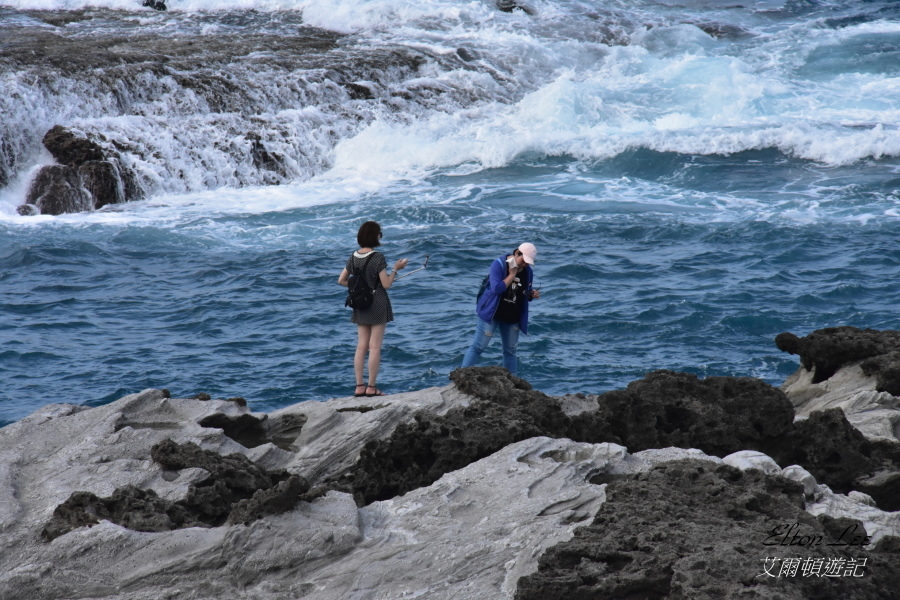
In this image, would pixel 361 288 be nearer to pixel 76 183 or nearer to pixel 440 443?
pixel 440 443

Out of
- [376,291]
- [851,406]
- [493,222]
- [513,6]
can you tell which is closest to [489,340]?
[376,291]

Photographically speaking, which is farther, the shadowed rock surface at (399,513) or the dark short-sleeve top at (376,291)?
the dark short-sleeve top at (376,291)

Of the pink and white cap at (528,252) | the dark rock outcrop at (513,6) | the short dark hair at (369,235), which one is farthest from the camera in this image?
the dark rock outcrop at (513,6)

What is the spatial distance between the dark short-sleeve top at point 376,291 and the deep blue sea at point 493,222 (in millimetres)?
2056

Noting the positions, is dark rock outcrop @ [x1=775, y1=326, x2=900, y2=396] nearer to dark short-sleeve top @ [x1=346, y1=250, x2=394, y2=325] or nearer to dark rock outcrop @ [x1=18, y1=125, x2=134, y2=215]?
dark short-sleeve top @ [x1=346, y1=250, x2=394, y2=325]

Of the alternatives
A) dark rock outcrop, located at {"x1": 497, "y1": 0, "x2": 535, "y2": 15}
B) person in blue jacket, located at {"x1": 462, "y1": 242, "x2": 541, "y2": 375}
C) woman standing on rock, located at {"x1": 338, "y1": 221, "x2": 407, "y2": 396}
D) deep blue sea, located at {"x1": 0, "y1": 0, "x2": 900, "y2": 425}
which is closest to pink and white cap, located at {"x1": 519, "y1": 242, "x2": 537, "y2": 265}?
person in blue jacket, located at {"x1": 462, "y1": 242, "x2": 541, "y2": 375}

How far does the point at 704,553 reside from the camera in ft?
14.1

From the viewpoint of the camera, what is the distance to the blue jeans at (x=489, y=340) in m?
9.12

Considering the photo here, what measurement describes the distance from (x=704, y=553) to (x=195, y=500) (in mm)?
2993

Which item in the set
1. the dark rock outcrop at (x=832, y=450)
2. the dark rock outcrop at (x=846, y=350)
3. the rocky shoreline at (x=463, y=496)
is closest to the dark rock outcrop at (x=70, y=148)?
the rocky shoreline at (x=463, y=496)

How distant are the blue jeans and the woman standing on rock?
1069mm

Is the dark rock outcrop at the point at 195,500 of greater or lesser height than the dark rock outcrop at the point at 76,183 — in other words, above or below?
below

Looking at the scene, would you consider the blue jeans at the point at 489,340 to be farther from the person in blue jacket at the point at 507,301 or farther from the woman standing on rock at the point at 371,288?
the woman standing on rock at the point at 371,288

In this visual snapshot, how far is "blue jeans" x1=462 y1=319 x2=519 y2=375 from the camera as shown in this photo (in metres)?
9.12
